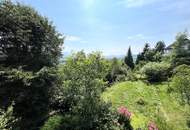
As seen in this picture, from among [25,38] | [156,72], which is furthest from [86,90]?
[156,72]

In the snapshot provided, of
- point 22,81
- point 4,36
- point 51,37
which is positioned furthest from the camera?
point 51,37

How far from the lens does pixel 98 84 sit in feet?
47.6

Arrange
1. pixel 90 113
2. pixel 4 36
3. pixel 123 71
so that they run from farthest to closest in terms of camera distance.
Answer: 1. pixel 123 71
2. pixel 4 36
3. pixel 90 113

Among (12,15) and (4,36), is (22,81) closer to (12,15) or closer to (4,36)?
(4,36)

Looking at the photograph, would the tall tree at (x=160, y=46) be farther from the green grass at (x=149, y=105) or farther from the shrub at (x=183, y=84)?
the shrub at (x=183, y=84)

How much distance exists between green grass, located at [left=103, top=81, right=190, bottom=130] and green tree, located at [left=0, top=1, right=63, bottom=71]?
19.3 feet

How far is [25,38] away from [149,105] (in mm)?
12781

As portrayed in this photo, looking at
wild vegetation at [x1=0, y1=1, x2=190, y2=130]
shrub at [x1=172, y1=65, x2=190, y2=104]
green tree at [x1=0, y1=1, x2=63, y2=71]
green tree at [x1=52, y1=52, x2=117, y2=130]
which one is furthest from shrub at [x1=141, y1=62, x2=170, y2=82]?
green tree at [x1=52, y1=52, x2=117, y2=130]

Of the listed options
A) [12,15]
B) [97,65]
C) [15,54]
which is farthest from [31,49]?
[97,65]

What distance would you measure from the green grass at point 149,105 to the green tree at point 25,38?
5.88m

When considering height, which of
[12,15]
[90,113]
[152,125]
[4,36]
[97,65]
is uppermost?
[12,15]

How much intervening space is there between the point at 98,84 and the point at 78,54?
234 centimetres

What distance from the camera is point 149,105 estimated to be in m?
22.5

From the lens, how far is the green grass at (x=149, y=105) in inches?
711
